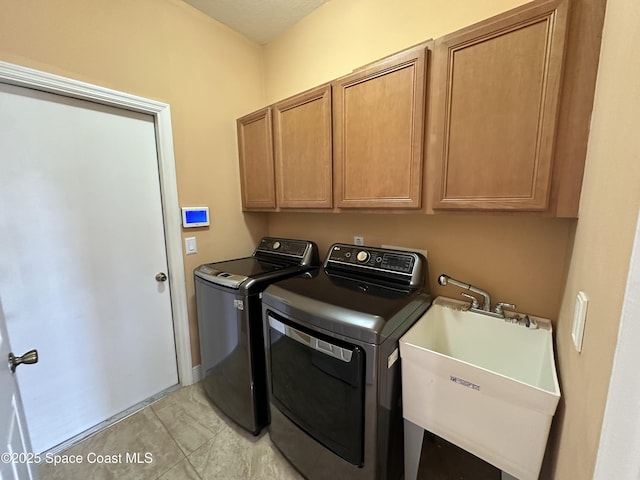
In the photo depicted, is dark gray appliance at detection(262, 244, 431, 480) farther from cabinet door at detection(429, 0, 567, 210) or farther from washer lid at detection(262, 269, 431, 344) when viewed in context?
cabinet door at detection(429, 0, 567, 210)

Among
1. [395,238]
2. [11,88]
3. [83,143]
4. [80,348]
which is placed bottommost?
[80,348]

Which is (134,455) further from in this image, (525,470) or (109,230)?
(525,470)

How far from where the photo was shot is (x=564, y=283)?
112cm

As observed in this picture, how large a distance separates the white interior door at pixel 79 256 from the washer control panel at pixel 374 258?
1.31 metres

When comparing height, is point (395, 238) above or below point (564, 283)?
above

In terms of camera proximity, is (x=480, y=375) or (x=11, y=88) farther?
(x=11, y=88)

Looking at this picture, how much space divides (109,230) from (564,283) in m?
2.51

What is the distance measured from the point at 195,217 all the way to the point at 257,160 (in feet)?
2.17

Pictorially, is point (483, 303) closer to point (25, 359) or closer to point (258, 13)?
point (25, 359)

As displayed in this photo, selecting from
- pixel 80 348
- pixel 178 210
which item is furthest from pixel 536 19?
pixel 80 348

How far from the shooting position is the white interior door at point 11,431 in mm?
678

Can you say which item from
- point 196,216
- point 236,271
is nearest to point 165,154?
point 196,216

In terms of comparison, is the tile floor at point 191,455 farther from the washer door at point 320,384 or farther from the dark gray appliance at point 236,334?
the washer door at point 320,384

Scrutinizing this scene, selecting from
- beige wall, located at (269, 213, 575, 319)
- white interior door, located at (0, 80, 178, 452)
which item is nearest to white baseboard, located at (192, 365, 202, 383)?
white interior door, located at (0, 80, 178, 452)
